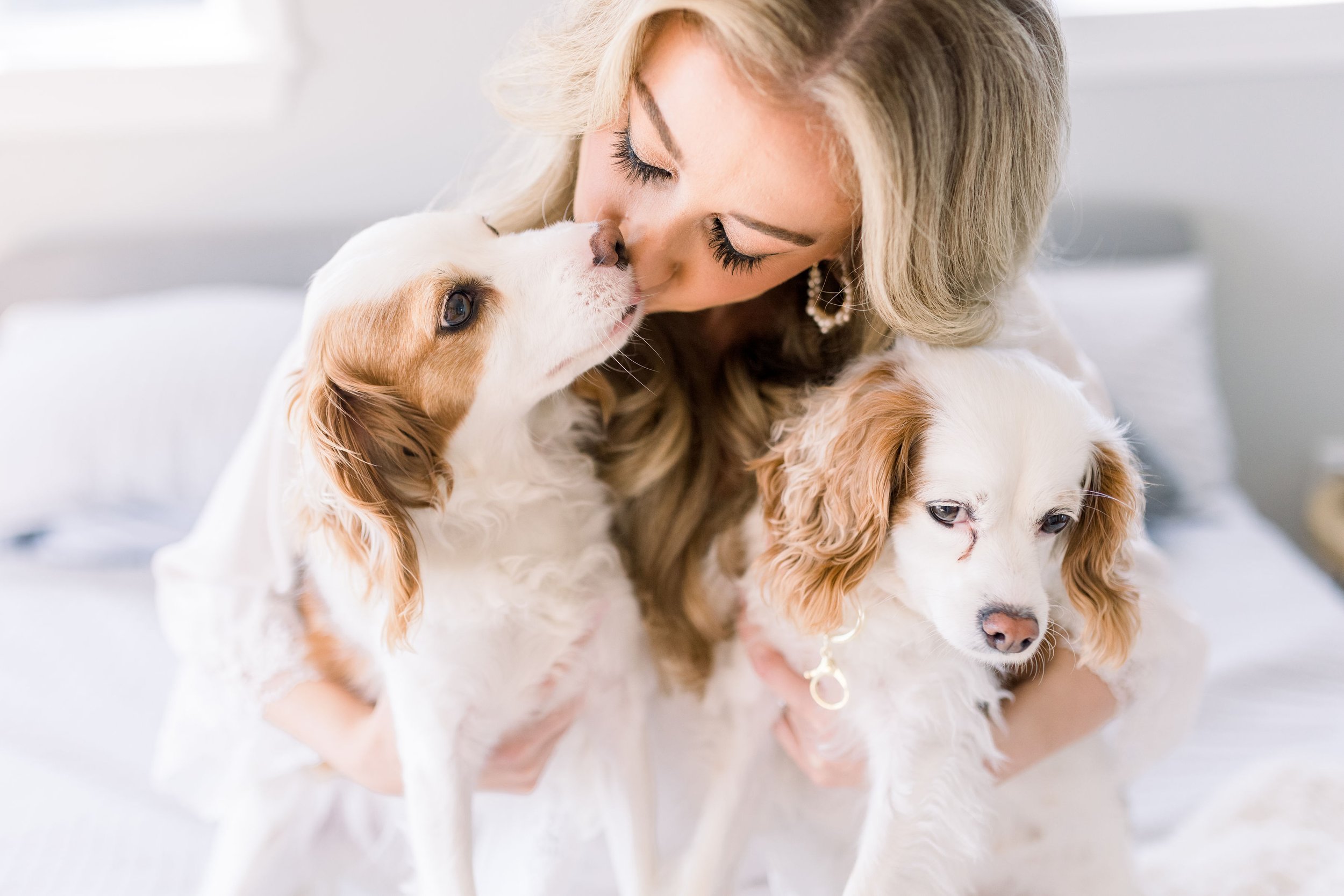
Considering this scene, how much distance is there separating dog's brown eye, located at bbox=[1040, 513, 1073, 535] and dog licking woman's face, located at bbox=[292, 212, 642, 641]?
54 centimetres

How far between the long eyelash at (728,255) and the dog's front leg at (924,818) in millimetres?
623

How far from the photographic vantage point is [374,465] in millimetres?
1130

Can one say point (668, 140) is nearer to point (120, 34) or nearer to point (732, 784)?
point (732, 784)

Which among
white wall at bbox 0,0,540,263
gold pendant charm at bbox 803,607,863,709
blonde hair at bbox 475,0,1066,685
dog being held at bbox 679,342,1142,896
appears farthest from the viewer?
white wall at bbox 0,0,540,263

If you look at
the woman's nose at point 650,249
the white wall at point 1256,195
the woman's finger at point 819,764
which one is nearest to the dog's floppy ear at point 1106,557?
the woman's finger at point 819,764

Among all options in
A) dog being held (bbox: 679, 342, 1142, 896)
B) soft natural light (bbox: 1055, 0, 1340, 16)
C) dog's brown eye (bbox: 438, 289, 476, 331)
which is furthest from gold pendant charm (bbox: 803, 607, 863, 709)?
soft natural light (bbox: 1055, 0, 1340, 16)

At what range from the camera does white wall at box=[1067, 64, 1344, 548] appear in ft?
9.12

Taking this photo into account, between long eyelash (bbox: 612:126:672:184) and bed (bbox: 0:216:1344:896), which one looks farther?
bed (bbox: 0:216:1344:896)

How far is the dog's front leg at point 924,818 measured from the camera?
121 cm

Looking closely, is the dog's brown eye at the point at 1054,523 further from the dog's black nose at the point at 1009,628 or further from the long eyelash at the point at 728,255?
the long eyelash at the point at 728,255

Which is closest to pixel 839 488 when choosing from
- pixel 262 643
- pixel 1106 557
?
pixel 1106 557

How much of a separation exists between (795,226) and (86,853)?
1.51m

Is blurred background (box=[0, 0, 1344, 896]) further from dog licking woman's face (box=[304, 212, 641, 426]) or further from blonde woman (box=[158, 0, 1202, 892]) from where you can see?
dog licking woman's face (box=[304, 212, 641, 426])

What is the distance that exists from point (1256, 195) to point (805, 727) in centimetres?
243
